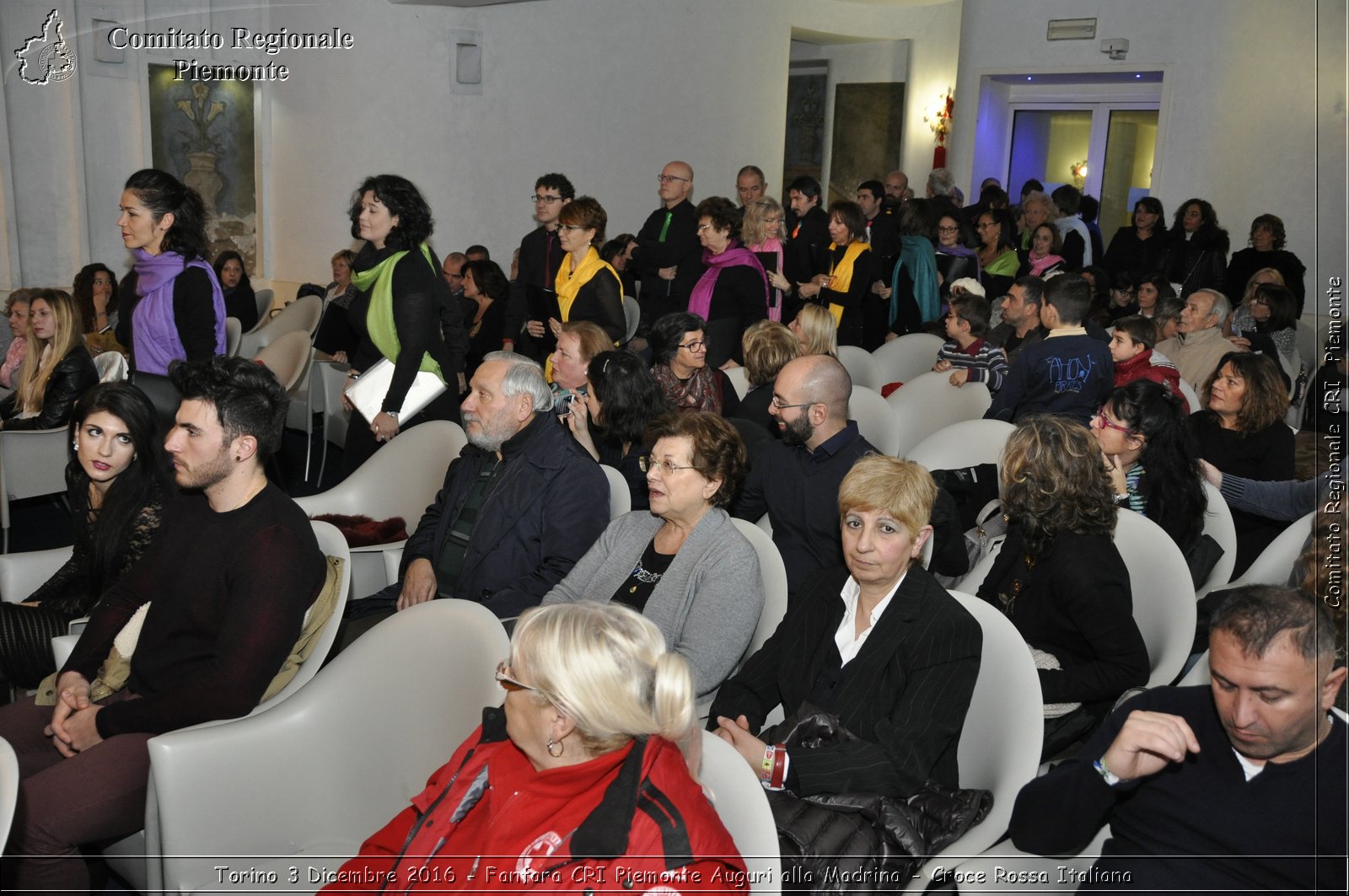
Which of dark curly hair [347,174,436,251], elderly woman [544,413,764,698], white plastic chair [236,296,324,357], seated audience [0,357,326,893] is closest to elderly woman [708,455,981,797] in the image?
elderly woman [544,413,764,698]

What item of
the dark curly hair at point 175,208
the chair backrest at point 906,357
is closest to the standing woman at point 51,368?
the dark curly hair at point 175,208

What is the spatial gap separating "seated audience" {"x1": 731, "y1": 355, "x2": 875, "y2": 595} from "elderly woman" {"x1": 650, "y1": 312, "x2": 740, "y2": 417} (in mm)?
1136

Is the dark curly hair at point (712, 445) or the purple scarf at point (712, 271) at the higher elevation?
the purple scarf at point (712, 271)

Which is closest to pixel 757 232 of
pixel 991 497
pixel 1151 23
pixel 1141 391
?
pixel 991 497

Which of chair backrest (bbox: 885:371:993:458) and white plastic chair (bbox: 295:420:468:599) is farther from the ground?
chair backrest (bbox: 885:371:993:458)

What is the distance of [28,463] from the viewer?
4.99m

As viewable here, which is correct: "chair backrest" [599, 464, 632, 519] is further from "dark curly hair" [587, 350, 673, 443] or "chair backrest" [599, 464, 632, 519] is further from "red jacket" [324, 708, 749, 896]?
"red jacket" [324, 708, 749, 896]

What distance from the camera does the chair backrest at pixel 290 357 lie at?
6242mm

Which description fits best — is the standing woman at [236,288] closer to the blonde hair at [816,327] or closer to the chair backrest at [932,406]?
the blonde hair at [816,327]

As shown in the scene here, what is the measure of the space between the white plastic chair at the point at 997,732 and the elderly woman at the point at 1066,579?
313mm

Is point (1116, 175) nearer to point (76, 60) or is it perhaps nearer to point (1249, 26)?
point (1249, 26)

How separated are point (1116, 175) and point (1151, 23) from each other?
1.73 meters

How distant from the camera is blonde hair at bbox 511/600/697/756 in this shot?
1793mm

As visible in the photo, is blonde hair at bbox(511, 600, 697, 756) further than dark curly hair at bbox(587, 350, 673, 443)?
No
